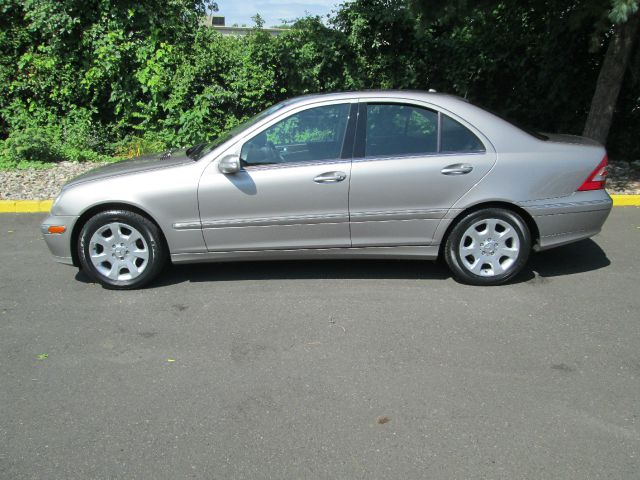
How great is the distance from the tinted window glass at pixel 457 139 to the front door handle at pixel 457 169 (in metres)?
0.14

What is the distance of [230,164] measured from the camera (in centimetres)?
489

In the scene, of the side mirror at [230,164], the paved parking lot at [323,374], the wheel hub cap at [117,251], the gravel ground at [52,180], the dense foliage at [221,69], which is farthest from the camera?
the dense foliage at [221,69]

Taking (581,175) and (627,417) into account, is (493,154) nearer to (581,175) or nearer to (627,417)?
(581,175)

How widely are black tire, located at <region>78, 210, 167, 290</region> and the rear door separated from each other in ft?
5.41

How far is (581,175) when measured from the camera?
16.7ft

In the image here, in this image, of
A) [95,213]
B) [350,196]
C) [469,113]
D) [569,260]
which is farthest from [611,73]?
[95,213]

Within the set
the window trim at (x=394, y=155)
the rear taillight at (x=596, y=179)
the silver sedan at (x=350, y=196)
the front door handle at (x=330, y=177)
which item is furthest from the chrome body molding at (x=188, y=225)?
the rear taillight at (x=596, y=179)

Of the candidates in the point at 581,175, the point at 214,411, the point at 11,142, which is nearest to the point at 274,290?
the point at 214,411

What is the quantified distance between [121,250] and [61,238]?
50cm

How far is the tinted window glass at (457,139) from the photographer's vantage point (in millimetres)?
5047

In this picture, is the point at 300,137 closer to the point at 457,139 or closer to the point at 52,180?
the point at 457,139

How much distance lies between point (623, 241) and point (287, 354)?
4.08 meters

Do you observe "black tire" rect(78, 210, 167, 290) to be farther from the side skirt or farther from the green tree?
the green tree

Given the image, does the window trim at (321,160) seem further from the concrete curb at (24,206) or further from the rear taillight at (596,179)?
the concrete curb at (24,206)
